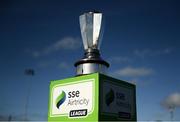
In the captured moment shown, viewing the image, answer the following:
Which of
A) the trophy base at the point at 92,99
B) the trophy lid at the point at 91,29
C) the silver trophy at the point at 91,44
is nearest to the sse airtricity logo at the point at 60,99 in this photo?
the trophy base at the point at 92,99

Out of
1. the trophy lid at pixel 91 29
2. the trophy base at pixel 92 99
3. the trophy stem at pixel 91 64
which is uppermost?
the trophy lid at pixel 91 29

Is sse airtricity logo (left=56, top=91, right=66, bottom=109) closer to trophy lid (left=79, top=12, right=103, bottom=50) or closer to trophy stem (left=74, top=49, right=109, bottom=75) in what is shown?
trophy stem (left=74, top=49, right=109, bottom=75)

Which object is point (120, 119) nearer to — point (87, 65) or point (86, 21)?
point (87, 65)

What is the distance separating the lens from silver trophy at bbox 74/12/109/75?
412 centimetres

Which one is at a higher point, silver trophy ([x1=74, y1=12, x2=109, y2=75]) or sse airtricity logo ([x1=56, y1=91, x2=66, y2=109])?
silver trophy ([x1=74, y1=12, x2=109, y2=75])

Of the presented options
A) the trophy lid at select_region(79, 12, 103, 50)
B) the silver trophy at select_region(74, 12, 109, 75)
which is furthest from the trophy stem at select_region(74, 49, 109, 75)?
the trophy lid at select_region(79, 12, 103, 50)

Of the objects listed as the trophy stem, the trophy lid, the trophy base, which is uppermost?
the trophy lid

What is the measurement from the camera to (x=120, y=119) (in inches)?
156

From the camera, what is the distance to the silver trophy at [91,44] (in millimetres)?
4117

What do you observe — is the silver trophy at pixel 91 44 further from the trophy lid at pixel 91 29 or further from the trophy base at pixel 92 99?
the trophy base at pixel 92 99

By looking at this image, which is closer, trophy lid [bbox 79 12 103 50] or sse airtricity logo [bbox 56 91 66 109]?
sse airtricity logo [bbox 56 91 66 109]

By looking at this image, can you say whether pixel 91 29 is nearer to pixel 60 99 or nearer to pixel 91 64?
pixel 91 64

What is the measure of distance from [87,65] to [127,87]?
2.21ft

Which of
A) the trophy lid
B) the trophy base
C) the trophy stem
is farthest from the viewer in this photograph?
the trophy lid
